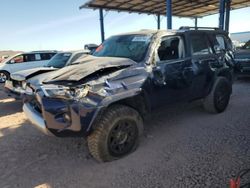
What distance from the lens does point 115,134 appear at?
346 cm

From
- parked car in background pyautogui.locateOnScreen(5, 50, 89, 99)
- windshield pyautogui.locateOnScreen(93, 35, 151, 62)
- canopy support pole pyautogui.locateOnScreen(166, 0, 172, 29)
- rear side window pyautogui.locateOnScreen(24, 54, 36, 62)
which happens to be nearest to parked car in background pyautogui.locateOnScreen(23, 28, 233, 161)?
windshield pyautogui.locateOnScreen(93, 35, 151, 62)

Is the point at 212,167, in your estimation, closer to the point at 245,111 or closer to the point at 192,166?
the point at 192,166

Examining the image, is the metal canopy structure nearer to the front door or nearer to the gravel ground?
the front door

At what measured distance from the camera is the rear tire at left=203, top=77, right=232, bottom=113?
5242 mm

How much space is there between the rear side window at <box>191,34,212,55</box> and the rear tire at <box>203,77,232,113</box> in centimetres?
72

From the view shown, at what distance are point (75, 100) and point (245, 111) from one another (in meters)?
4.27

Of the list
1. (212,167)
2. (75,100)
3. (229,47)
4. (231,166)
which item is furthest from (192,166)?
(229,47)

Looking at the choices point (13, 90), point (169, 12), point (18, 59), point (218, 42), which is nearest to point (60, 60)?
point (13, 90)

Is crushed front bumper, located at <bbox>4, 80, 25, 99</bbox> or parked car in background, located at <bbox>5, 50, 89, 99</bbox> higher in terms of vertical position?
parked car in background, located at <bbox>5, 50, 89, 99</bbox>

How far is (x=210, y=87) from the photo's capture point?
5.17m

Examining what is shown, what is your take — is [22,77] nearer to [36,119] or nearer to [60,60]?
[60,60]

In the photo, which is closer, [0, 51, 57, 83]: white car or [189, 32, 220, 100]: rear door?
[189, 32, 220, 100]: rear door

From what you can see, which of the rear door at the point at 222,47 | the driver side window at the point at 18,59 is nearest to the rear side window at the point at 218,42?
the rear door at the point at 222,47

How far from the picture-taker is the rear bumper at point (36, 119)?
→ 3.25 m
